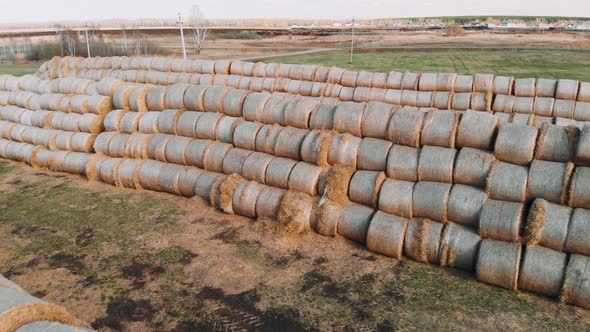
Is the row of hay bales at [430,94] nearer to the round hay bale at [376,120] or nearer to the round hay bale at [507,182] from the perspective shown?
the round hay bale at [376,120]

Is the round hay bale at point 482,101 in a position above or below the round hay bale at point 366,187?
above

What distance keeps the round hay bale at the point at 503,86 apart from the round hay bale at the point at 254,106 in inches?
403

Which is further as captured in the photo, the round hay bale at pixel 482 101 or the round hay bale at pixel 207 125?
the round hay bale at pixel 482 101

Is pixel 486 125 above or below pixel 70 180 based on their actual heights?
above

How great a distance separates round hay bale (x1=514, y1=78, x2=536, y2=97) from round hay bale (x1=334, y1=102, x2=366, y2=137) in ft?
31.6

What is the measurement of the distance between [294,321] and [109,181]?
24.1ft

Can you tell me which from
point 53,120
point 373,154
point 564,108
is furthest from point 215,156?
point 564,108

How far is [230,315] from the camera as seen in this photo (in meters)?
5.98

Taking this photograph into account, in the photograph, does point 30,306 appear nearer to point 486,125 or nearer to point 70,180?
point 486,125

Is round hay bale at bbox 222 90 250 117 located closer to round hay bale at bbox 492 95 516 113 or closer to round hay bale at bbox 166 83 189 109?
round hay bale at bbox 166 83 189 109

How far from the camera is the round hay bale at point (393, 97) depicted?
17.3m

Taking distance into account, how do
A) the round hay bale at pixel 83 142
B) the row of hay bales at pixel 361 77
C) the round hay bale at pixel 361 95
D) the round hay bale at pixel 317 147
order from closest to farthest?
the round hay bale at pixel 317 147, the round hay bale at pixel 83 142, the row of hay bales at pixel 361 77, the round hay bale at pixel 361 95

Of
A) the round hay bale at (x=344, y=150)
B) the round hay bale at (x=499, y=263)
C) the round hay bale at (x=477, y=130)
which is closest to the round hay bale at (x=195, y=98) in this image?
the round hay bale at (x=344, y=150)

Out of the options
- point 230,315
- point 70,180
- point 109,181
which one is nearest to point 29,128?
point 70,180
